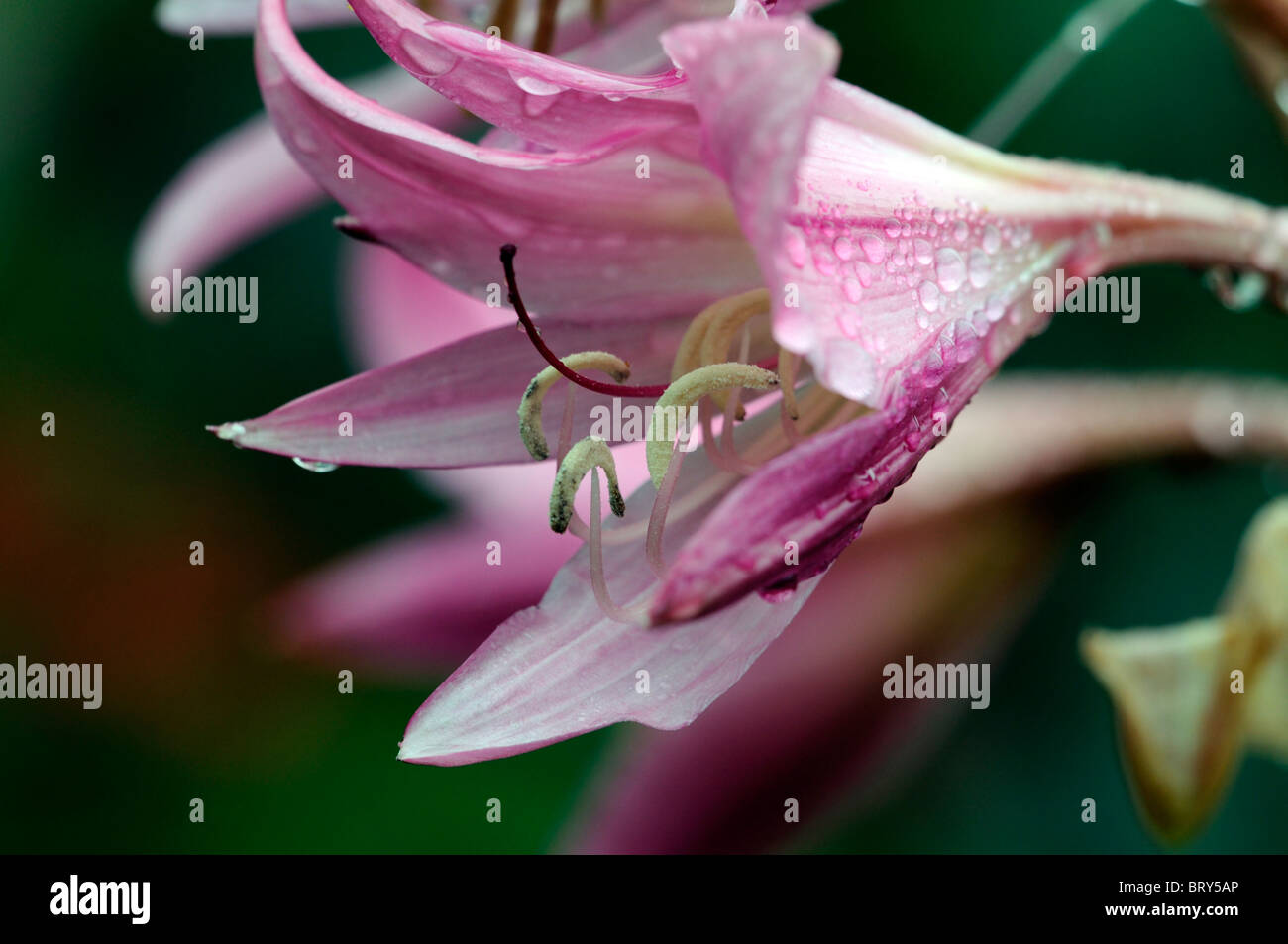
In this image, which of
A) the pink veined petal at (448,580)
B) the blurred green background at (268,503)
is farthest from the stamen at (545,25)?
the blurred green background at (268,503)

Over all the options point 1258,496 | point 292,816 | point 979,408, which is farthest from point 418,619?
point 1258,496

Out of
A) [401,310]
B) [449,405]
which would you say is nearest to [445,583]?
[401,310]

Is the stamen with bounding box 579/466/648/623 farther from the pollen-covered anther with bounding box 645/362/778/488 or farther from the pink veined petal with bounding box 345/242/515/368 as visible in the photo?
the pink veined petal with bounding box 345/242/515/368

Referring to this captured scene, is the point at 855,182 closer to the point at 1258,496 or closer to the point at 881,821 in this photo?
the point at 881,821

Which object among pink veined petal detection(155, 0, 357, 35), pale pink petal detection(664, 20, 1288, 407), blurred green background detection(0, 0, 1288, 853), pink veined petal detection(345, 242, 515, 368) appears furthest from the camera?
blurred green background detection(0, 0, 1288, 853)

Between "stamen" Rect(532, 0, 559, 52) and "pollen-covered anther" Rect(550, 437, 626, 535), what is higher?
"stamen" Rect(532, 0, 559, 52)

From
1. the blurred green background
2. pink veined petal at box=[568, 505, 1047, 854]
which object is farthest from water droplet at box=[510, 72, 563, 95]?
the blurred green background

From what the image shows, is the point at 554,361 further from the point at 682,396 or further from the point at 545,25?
the point at 545,25
